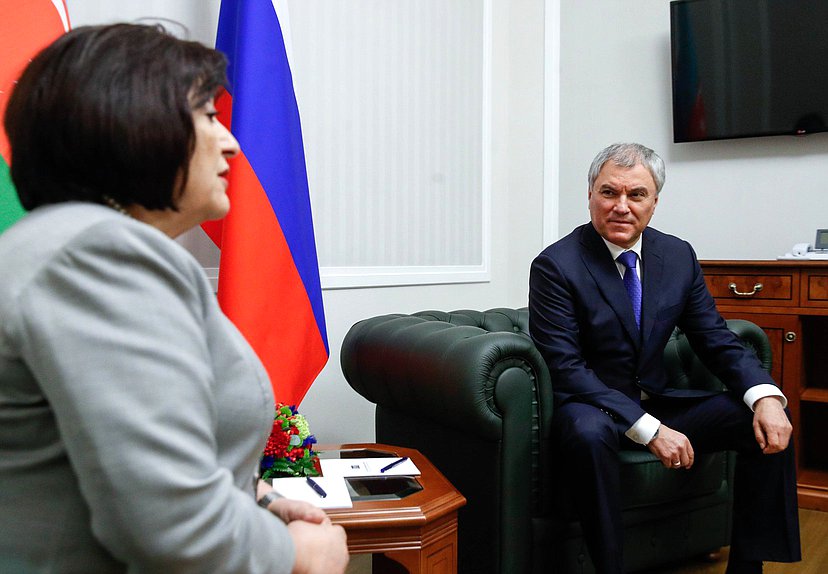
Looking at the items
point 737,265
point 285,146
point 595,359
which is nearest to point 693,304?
point 595,359

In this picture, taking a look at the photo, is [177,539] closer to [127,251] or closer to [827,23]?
[127,251]

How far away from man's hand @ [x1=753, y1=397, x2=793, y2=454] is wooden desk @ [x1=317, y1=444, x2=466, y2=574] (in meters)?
0.97

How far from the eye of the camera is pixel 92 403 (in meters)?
0.63

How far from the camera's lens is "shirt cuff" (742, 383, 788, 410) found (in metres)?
2.07

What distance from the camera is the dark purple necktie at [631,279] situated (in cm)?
224

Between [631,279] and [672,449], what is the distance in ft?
1.83

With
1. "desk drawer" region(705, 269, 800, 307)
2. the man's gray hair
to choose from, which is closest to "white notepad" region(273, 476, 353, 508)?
the man's gray hair

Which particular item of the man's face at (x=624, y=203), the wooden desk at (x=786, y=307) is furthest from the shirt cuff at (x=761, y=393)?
the wooden desk at (x=786, y=307)

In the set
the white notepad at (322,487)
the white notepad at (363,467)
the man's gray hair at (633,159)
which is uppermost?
the man's gray hair at (633,159)

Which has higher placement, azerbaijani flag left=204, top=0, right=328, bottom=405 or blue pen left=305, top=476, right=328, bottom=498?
azerbaijani flag left=204, top=0, right=328, bottom=405

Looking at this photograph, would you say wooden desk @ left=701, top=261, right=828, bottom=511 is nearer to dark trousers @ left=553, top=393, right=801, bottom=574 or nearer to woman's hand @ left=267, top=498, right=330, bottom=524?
dark trousers @ left=553, top=393, right=801, bottom=574

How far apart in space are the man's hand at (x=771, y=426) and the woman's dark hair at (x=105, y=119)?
5.80 feet

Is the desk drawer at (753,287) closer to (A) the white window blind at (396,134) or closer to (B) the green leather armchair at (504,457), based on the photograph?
(B) the green leather armchair at (504,457)

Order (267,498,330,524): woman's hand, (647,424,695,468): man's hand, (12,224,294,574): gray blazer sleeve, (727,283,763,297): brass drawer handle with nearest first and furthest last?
(12,224,294,574): gray blazer sleeve, (267,498,330,524): woman's hand, (647,424,695,468): man's hand, (727,283,763,297): brass drawer handle
